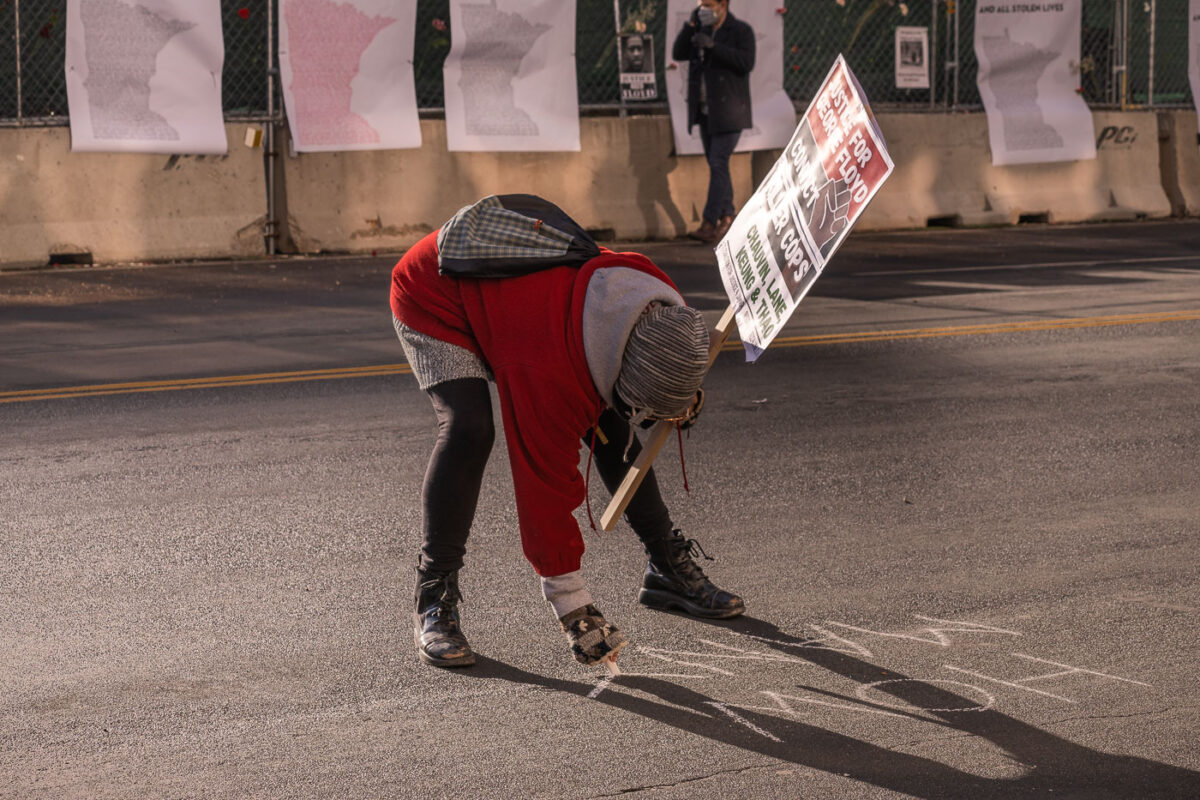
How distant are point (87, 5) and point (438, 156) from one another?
3.22m

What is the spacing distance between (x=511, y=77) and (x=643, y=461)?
1106 centimetres

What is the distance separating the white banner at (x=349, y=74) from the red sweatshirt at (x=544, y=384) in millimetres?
10208

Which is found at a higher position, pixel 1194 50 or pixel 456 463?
pixel 1194 50

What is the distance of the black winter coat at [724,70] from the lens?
14.7 metres

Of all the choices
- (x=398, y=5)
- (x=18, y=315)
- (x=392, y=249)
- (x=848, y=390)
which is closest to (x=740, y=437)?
(x=848, y=390)

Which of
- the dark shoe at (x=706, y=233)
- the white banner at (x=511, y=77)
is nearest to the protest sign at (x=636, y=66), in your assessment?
the white banner at (x=511, y=77)

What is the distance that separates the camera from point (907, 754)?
388cm

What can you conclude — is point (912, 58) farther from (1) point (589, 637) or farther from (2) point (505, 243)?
(1) point (589, 637)

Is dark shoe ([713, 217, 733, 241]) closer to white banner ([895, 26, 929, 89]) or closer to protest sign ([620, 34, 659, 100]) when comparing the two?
protest sign ([620, 34, 659, 100])

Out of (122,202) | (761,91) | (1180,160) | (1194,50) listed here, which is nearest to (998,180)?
(1180,160)

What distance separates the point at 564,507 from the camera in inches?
158

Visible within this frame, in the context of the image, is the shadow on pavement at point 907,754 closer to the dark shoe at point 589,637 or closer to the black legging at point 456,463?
the dark shoe at point 589,637

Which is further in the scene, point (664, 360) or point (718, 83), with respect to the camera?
point (718, 83)

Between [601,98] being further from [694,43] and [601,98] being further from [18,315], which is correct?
[18,315]
